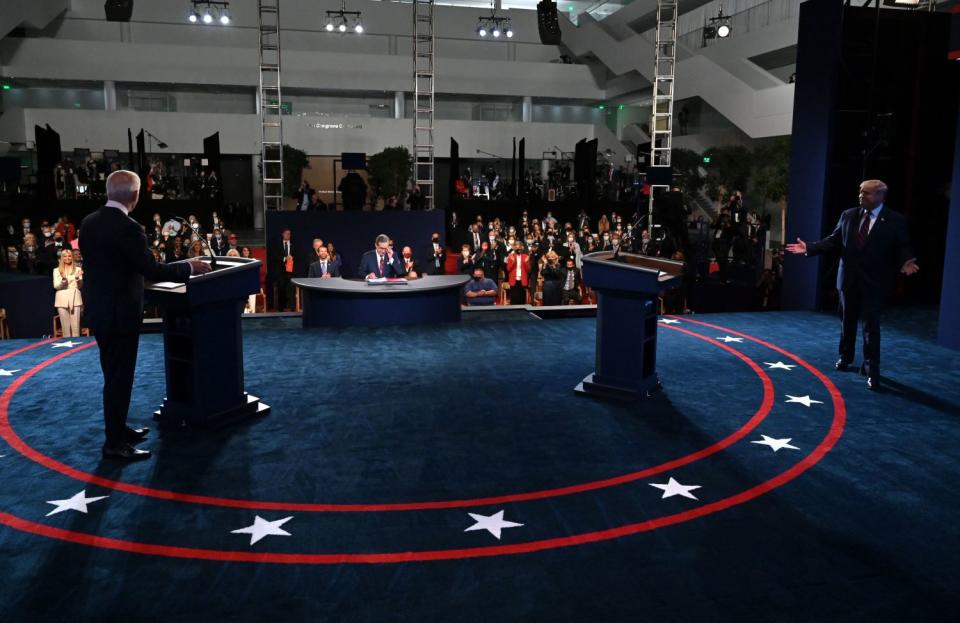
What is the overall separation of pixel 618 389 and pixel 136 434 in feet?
11.0

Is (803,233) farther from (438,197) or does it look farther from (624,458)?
(438,197)

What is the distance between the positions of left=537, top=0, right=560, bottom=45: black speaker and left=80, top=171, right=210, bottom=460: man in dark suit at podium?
22.5m

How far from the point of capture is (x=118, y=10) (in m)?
21.4

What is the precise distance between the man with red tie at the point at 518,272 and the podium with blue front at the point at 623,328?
252 inches

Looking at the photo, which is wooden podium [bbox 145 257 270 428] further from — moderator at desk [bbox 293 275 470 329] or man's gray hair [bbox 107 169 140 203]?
moderator at desk [bbox 293 275 470 329]

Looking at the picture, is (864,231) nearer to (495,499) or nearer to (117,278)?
(495,499)

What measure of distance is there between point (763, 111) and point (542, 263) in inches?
477

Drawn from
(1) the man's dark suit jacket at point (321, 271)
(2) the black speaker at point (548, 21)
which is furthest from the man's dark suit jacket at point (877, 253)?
(2) the black speaker at point (548, 21)

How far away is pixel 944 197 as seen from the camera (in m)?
10.3

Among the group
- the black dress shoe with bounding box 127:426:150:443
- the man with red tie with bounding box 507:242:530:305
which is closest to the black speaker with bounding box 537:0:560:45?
the man with red tie with bounding box 507:242:530:305

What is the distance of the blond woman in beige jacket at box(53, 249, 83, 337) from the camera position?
374 inches

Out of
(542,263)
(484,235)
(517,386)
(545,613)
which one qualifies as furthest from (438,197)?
(545,613)

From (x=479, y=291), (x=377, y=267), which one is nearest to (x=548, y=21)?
(x=479, y=291)

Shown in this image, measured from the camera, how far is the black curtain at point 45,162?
15570 mm
